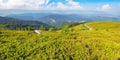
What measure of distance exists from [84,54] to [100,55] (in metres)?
4.09

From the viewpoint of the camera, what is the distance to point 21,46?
169 feet

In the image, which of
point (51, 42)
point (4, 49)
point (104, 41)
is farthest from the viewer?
point (104, 41)

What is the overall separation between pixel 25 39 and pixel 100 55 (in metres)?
21.6

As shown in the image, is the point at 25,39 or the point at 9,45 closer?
the point at 9,45

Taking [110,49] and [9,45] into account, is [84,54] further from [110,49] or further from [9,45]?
[9,45]

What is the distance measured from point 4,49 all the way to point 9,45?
8.77ft

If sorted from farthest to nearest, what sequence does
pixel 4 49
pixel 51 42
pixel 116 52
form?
1. pixel 51 42
2. pixel 116 52
3. pixel 4 49

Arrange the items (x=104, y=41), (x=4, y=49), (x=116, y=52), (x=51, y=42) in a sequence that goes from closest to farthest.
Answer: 1. (x=4, y=49)
2. (x=116, y=52)
3. (x=51, y=42)
4. (x=104, y=41)

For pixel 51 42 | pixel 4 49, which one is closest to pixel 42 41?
pixel 51 42

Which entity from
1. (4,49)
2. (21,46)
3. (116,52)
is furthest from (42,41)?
(116,52)

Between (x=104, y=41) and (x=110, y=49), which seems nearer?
(x=110, y=49)

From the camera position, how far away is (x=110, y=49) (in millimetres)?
53938

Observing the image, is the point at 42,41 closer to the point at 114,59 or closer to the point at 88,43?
the point at 88,43

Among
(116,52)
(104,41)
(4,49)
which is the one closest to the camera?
(4,49)
